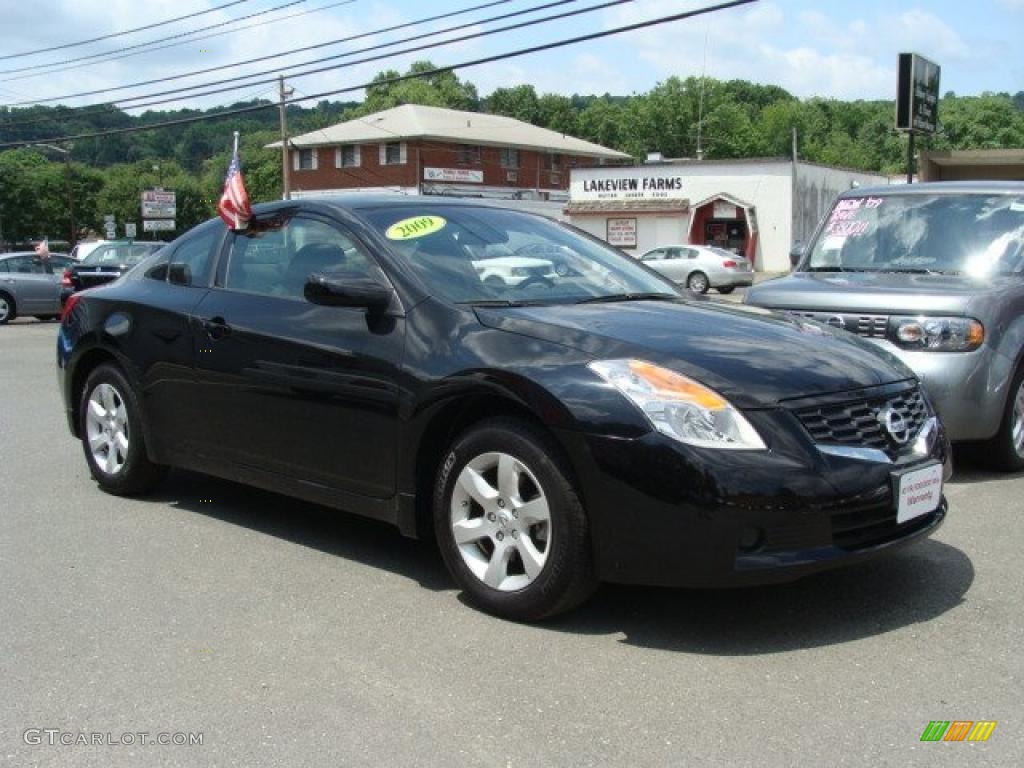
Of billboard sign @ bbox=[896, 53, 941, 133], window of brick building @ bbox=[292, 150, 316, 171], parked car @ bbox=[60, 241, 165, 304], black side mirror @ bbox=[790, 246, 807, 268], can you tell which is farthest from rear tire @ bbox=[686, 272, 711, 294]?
window of brick building @ bbox=[292, 150, 316, 171]

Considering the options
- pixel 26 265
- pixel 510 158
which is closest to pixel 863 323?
pixel 26 265

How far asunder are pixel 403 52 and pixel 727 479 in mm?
21388

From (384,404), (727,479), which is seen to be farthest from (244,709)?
(727,479)

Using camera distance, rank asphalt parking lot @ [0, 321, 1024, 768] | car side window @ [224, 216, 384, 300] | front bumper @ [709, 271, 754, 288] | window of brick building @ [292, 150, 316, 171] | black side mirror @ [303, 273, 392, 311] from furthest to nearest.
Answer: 1. window of brick building @ [292, 150, 316, 171]
2. front bumper @ [709, 271, 754, 288]
3. car side window @ [224, 216, 384, 300]
4. black side mirror @ [303, 273, 392, 311]
5. asphalt parking lot @ [0, 321, 1024, 768]

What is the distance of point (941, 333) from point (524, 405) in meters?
3.27

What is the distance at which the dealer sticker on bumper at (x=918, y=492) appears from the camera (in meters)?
3.87

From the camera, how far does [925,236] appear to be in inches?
286

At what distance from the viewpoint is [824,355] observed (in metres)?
4.14

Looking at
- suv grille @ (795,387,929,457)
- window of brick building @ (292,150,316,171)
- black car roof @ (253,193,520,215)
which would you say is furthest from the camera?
window of brick building @ (292,150,316,171)

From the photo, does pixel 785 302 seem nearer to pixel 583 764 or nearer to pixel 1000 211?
pixel 1000 211

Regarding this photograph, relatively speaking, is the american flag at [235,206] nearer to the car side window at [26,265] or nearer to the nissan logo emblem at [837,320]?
the nissan logo emblem at [837,320]

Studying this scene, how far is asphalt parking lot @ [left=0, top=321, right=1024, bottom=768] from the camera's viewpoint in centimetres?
312

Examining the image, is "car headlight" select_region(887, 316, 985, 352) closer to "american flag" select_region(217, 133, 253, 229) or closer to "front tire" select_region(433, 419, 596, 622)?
"front tire" select_region(433, 419, 596, 622)

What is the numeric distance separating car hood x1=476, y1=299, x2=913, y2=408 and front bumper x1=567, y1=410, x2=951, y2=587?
0.20 meters
